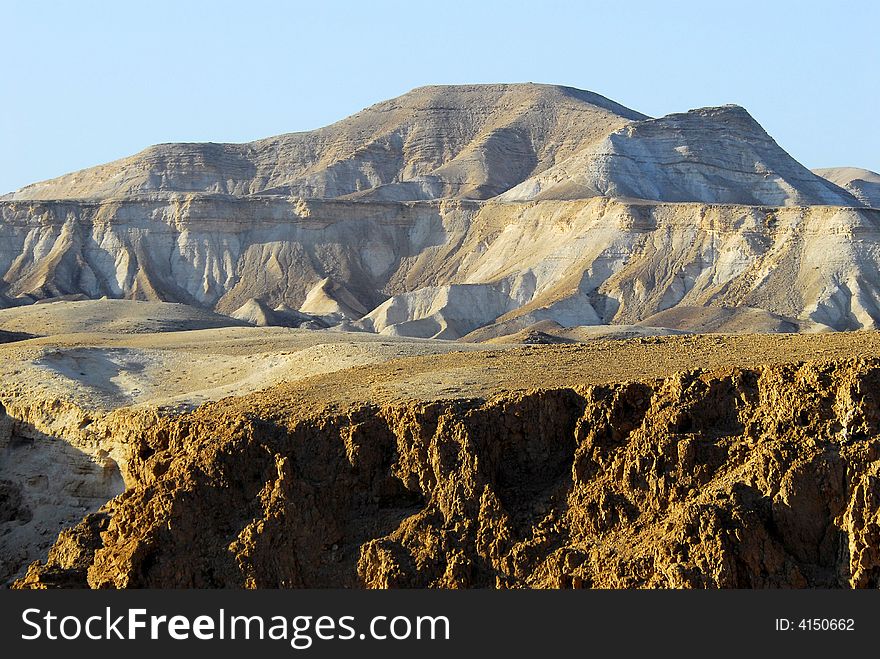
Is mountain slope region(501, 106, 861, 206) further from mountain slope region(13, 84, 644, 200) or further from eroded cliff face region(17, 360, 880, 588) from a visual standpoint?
eroded cliff face region(17, 360, 880, 588)

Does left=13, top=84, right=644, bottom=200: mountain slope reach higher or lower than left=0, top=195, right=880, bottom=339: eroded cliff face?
higher

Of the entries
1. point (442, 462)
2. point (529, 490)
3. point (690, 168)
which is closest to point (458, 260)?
point (690, 168)

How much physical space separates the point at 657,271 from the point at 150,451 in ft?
295

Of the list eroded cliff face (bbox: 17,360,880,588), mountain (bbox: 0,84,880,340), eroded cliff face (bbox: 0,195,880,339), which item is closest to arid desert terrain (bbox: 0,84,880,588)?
eroded cliff face (bbox: 17,360,880,588)

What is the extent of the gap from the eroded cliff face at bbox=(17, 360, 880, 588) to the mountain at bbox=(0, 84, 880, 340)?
62.6 m

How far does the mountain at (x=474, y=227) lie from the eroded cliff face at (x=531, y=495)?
206 ft

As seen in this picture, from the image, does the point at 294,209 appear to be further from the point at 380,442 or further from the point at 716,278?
the point at 380,442

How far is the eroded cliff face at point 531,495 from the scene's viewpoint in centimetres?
2556

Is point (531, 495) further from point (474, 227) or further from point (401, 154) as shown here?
point (401, 154)

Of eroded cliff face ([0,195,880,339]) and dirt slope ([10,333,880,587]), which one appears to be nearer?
dirt slope ([10,333,880,587])

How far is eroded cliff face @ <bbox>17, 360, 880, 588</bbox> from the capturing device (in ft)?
83.9

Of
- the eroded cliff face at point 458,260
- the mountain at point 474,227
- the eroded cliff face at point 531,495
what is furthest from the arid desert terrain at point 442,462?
the mountain at point 474,227

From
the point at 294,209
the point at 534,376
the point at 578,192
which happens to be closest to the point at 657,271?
the point at 578,192

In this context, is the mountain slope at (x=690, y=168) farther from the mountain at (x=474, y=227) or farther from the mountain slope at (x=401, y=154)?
the mountain slope at (x=401, y=154)
